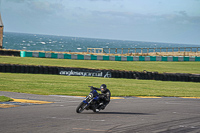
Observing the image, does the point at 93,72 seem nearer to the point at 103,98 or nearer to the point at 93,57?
the point at 93,57

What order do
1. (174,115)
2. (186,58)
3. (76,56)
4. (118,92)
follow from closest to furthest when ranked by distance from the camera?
(174,115)
(118,92)
(76,56)
(186,58)

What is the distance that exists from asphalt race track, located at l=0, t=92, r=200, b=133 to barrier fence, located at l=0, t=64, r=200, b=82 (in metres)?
15.4

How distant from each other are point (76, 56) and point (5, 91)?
27.7 metres

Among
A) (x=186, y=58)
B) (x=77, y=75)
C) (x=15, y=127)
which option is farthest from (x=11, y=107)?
(x=186, y=58)

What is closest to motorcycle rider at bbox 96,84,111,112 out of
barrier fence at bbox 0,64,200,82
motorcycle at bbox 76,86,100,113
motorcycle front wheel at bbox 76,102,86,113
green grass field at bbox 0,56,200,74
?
motorcycle at bbox 76,86,100,113

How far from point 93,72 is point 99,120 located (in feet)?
64.0

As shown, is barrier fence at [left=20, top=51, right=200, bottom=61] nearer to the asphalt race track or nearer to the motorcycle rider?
the asphalt race track

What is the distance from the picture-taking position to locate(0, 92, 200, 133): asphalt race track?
9.10m

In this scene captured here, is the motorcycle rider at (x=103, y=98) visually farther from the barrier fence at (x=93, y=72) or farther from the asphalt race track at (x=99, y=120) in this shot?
the barrier fence at (x=93, y=72)

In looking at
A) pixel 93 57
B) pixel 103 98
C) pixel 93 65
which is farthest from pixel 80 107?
pixel 93 57

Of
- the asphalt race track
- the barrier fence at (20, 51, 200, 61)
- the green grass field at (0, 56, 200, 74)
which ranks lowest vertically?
the asphalt race track

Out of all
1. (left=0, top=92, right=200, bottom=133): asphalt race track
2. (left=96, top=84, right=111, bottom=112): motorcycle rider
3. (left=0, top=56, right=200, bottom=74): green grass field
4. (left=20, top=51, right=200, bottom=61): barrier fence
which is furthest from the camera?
(left=20, top=51, right=200, bottom=61): barrier fence

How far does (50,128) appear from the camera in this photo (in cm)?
897

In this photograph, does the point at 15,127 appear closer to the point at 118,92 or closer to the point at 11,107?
the point at 11,107
